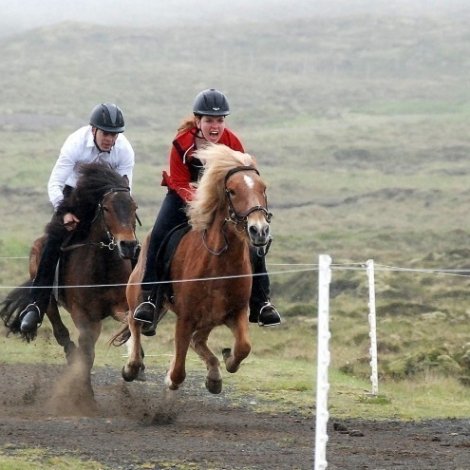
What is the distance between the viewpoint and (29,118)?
8975cm

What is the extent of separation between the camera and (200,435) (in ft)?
34.7

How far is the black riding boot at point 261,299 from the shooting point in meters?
10.7

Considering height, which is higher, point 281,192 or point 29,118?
point 29,118

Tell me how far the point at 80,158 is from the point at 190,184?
2096 millimetres

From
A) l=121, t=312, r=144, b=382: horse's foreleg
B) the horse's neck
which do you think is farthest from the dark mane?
the horse's neck

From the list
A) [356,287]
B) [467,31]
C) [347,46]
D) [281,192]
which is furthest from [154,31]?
[356,287]

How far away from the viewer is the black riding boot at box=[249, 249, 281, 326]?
35.2 ft

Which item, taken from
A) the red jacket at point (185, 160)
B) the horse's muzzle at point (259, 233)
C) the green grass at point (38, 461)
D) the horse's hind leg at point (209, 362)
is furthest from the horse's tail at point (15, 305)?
the horse's muzzle at point (259, 233)

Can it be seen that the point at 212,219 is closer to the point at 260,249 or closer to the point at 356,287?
the point at 260,249

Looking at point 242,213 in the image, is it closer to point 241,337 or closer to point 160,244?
point 241,337

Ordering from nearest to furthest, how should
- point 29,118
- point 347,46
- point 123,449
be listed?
1. point 123,449
2. point 29,118
3. point 347,46

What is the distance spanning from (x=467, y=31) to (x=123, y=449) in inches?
5243

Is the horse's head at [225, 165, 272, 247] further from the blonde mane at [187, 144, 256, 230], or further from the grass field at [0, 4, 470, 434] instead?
the grass field at [0, 4, 470, 434]

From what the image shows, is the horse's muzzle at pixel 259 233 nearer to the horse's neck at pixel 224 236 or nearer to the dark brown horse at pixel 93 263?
the horse's neck at pixel 224 236
